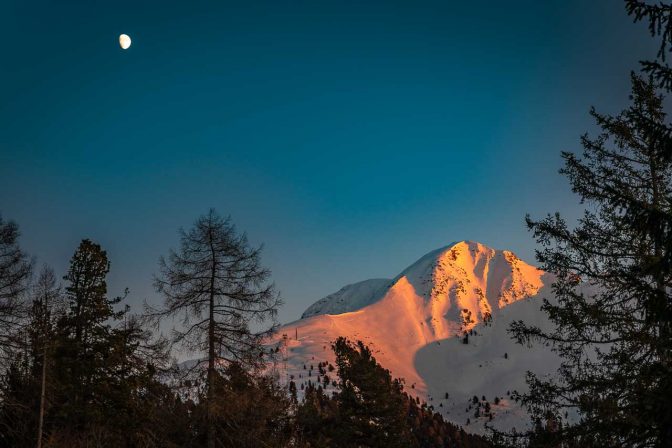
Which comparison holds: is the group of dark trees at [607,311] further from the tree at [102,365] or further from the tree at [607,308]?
the tree at [102,365]

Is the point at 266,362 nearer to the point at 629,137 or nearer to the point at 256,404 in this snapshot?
the point at 256,404

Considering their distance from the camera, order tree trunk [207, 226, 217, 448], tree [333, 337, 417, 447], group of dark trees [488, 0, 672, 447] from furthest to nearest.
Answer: tree [333, 337, 417, 447] < tree trunk [207, 226, 217, 448] < group of dark trees [488, 0, 672, 447]

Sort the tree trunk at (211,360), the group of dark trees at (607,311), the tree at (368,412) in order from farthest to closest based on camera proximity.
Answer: the tree at (368,412) < the tree trunk at (211,360) < the group of dark trees at (607,311)

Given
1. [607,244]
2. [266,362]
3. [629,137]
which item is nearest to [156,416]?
[266,362]

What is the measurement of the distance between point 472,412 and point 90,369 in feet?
582

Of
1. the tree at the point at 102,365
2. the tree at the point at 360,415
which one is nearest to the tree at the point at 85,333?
the tree at the point at 102,365

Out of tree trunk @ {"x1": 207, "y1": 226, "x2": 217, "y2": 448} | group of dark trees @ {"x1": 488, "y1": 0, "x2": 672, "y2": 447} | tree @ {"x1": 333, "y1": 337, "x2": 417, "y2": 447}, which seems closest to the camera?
group of dark trees @ {"x1": 488, "y1": 0, "x2": 672, "y2": 447}

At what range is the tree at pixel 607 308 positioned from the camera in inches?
361

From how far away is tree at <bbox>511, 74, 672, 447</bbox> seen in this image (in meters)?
9.18

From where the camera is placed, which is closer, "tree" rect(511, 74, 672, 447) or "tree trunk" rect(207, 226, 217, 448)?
"tree" rect(511, 74, 672, 447)

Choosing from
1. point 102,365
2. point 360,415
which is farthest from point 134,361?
point 360,415

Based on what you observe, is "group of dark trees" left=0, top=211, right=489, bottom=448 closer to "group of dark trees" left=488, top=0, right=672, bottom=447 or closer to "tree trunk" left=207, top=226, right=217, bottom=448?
"tree trunk" left=207, top=226, right=217, bottom=448

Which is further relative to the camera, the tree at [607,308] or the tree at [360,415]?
the tree at [360,415]

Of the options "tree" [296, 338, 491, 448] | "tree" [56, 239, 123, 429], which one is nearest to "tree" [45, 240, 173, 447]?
"tree" [56, 239, 123, 429]
